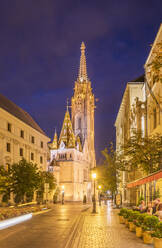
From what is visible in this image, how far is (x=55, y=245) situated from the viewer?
1126 cm

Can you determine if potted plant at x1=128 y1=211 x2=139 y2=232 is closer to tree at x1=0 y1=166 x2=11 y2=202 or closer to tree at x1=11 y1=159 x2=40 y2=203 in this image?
tree at x1=0 y1=166 x2=11 y2=202

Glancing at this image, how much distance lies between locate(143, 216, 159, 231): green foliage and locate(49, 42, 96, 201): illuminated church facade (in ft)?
240

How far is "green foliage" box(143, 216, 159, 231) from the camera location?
11.5 metres

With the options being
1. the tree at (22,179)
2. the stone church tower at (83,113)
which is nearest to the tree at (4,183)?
the tree at (22,179)

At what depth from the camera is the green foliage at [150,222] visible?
11.5 meters

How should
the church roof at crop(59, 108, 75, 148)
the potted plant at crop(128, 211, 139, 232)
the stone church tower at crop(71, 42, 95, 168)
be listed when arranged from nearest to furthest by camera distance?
the potted plant at crop(128, 211, 139, 232) < the church roof at crop(59, 108, 75, 148) < the stone church tower at crop(71, 42, 95, 168)

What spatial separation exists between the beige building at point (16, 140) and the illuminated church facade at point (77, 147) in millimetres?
32204

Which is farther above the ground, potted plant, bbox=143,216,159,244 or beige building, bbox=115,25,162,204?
beige building, bbox=115,25,162,204

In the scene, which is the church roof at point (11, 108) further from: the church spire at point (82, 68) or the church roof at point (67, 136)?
the church spire at point (82, 68)

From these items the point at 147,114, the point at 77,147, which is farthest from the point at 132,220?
the point at 77,147

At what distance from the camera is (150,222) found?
1157 cm

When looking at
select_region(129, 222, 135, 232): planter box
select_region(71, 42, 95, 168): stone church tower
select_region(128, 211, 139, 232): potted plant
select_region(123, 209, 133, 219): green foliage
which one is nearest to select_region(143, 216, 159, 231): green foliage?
select_region(128, 211, 139, 232): potted plant

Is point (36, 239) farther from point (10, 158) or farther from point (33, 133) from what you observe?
point (33, 133)

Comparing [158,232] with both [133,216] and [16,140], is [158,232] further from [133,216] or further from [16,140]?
[16,140]
